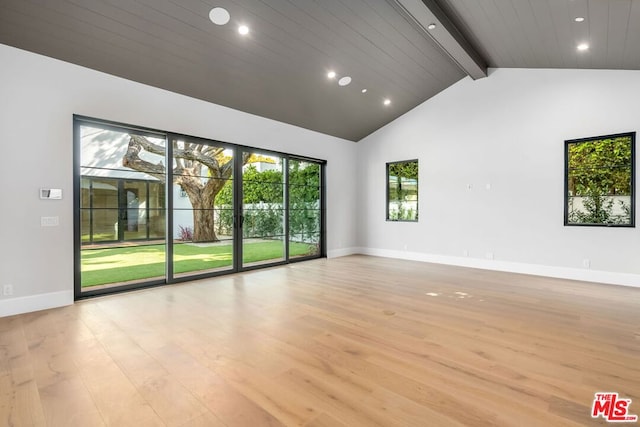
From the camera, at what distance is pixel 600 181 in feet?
16.9

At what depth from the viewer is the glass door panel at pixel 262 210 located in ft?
19.8

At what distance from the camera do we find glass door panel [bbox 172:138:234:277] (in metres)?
5.29

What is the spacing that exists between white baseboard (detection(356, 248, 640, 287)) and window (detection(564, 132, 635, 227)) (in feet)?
2.70

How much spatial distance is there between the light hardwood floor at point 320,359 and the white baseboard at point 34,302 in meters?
0.16

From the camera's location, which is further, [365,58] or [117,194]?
[365,58]

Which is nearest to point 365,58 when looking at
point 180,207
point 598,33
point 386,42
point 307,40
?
point 386,42

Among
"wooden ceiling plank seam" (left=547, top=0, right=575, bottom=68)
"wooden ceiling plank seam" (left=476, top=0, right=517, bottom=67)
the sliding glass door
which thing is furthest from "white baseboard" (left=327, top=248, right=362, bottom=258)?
"wooden ceiling plank seam" (left=547, top=0, right=575, bottom=68)

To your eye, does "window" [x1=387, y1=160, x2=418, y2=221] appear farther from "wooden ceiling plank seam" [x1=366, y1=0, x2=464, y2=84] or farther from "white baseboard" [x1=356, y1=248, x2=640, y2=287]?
"wooden ceiling plank seam" [x1=366, y1=0, x2=464, y2=84]

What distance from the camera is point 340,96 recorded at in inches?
244

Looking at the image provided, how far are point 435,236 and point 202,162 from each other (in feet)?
17.0

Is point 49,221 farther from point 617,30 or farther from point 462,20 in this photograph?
point 617,30

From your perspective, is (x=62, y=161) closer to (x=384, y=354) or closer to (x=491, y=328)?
(x=384, y=354)

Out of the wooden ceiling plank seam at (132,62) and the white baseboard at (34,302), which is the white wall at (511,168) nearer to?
the wooden ceiling plank seam at (132,62)

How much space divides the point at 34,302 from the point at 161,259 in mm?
2612
